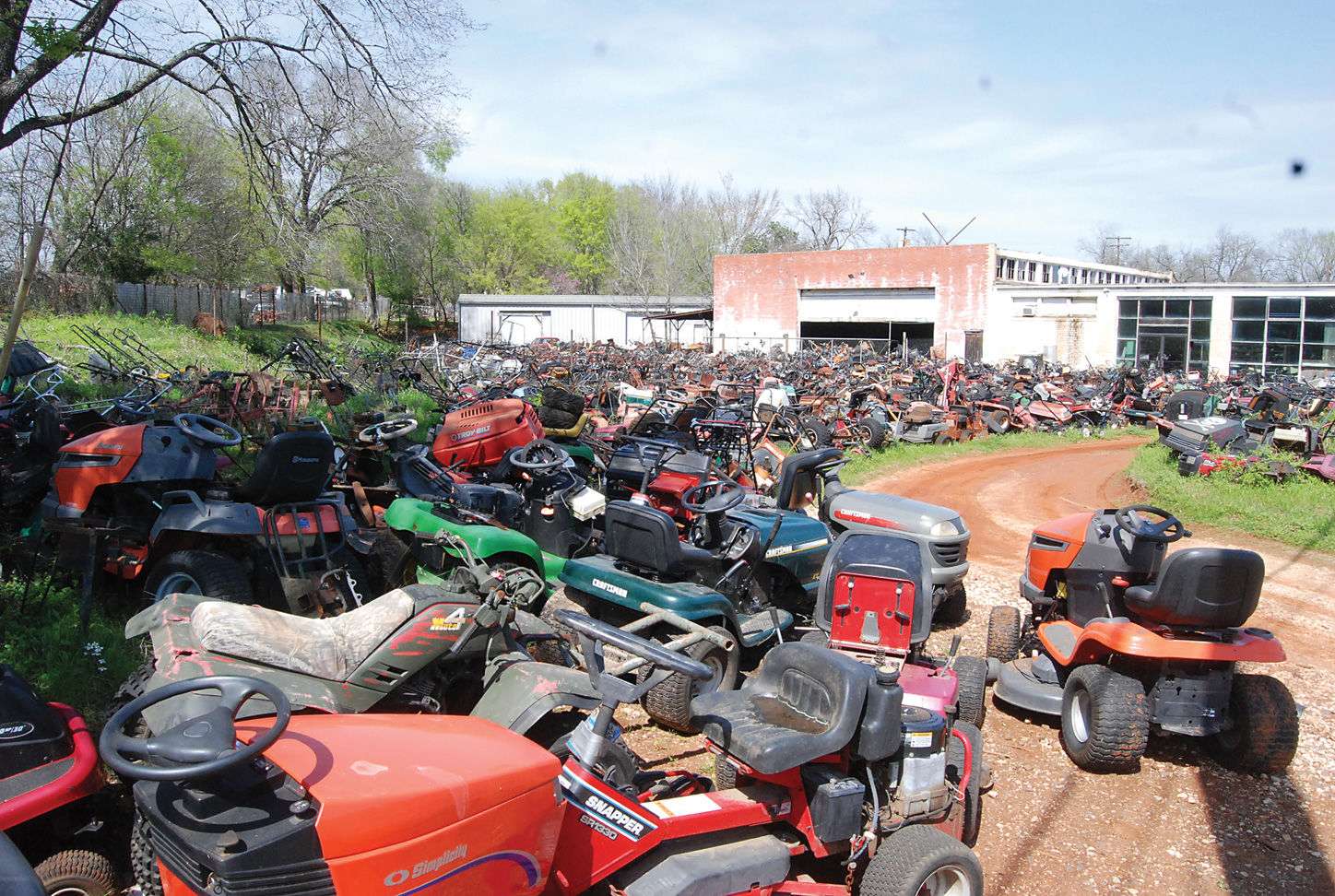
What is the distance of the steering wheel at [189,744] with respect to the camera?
1.86 meters

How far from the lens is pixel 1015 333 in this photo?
3409 cm

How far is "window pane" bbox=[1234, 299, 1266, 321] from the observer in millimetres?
28906

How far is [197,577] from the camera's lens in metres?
5.03

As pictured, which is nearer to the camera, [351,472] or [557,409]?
[351,472]

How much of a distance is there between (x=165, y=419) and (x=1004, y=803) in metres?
8.03

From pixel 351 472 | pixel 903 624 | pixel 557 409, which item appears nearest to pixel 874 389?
pixel 557 409

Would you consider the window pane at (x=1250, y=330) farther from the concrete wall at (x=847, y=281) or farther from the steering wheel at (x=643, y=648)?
the steering wheel at (x=643, y=648)

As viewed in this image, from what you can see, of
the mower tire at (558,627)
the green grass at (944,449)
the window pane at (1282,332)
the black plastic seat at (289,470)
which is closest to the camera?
the mower tire at (558,627)

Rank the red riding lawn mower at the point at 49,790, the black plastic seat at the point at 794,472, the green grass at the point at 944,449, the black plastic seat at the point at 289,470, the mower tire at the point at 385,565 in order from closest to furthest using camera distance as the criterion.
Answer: the red riding lawn mower at the point at 49,790
the black plastic seat at the point at 289,470
the mower tire at the point at 385,565
the black plastic seat at the point at 794,472
the green grass at the point at 944,449

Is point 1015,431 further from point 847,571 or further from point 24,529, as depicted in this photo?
point 24,529

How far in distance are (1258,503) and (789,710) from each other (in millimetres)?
10588

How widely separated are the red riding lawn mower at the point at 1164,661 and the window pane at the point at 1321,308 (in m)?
29.3

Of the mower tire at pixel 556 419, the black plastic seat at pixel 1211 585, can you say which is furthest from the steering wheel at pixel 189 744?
the mower tire at pixel 556 419

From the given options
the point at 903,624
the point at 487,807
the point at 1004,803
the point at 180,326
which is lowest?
the point at 1004,803
